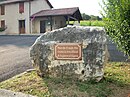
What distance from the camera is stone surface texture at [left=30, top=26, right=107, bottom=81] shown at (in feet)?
17.9

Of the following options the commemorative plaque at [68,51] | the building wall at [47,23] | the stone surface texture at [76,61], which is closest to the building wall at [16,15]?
the building wall at [47,23]

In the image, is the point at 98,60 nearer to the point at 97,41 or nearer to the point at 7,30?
the point at 97,41

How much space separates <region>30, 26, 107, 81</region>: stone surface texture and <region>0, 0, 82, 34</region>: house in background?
2362cm

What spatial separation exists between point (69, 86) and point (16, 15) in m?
29.5

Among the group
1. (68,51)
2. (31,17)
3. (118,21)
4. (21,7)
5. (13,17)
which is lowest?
(68,51)

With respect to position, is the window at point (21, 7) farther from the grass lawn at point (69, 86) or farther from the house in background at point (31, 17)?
the grass lawn at point (69, 86)

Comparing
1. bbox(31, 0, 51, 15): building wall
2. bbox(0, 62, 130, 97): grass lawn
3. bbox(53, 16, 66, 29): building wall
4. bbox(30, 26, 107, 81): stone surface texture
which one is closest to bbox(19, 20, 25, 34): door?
bbox(31, 0, 51, 15): building wall

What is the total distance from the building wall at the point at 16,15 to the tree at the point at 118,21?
25.5 metres

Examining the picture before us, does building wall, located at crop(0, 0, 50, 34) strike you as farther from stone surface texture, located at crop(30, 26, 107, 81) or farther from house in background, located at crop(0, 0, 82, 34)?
stone surface texture, located at crop(30, 26, 107, 81)

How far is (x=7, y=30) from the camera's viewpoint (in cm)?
3409

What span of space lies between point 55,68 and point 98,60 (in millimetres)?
1107

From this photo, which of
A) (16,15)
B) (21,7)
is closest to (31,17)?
(21,7)

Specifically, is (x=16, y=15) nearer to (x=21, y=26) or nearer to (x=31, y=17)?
(x=21, y=26)

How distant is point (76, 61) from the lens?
18.3 ft
